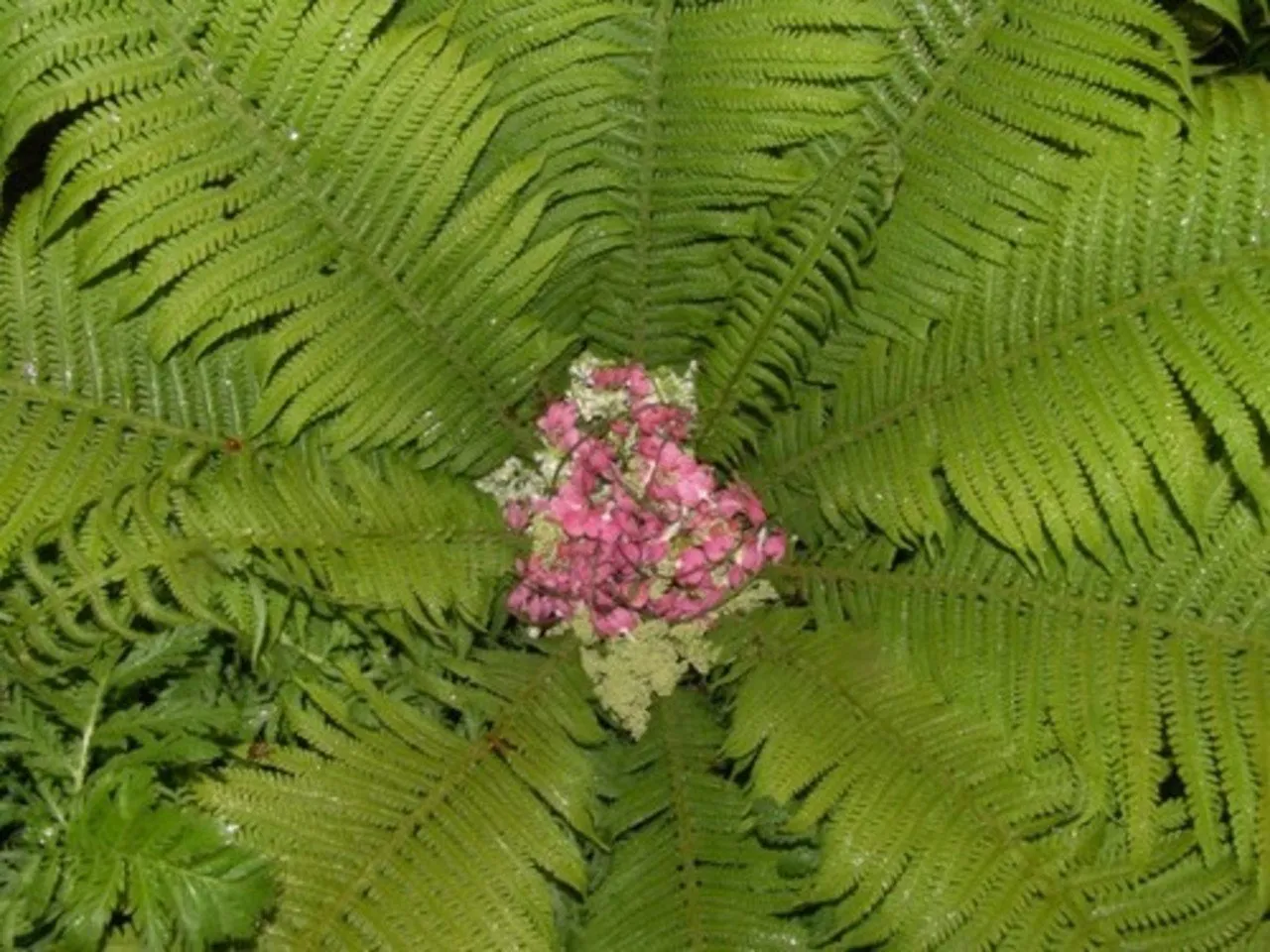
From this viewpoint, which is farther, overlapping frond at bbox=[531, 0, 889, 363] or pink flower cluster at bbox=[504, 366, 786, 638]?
pink flower cluster at bbox=[504, 366, 786, 638]

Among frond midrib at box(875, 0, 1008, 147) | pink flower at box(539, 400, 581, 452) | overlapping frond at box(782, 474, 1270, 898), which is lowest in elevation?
overlapping frond at box(782, 474, 1270, 898)

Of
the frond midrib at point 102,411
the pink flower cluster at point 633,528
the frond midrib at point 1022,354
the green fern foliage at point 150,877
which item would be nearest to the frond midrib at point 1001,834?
the pink flower cluster at point 633,528

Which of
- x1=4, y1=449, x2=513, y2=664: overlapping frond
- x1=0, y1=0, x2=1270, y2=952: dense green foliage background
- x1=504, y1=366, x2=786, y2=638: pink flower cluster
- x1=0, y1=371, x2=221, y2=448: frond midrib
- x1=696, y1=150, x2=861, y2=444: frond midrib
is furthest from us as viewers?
x1=504, y1=366, x2=786, y2=638: pink flower cluster

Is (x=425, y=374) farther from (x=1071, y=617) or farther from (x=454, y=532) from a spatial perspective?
(x=1071, y=617)

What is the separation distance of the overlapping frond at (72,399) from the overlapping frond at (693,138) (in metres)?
0.69

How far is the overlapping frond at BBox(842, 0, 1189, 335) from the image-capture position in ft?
7.06

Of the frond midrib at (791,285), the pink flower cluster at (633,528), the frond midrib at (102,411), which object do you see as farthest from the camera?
the pink flower cluster at (633,528)

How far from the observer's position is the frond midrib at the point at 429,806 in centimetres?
188

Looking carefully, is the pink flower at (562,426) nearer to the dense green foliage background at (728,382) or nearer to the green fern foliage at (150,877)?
the dense green foliage background at (728,382)

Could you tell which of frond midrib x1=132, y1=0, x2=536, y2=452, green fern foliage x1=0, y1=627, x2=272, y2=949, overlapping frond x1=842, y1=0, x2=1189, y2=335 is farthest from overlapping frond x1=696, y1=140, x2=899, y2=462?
green fern foliage x1=0, y1=627, x2=272, y2=949

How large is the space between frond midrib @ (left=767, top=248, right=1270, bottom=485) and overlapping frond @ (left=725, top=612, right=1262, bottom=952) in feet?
1.37

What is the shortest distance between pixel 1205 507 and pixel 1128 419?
203 mm

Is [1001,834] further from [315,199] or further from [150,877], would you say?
[315,199]

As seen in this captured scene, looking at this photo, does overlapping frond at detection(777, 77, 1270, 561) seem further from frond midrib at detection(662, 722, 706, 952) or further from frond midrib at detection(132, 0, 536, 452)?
frond midrib at detection(132, 0, 536, 452)
